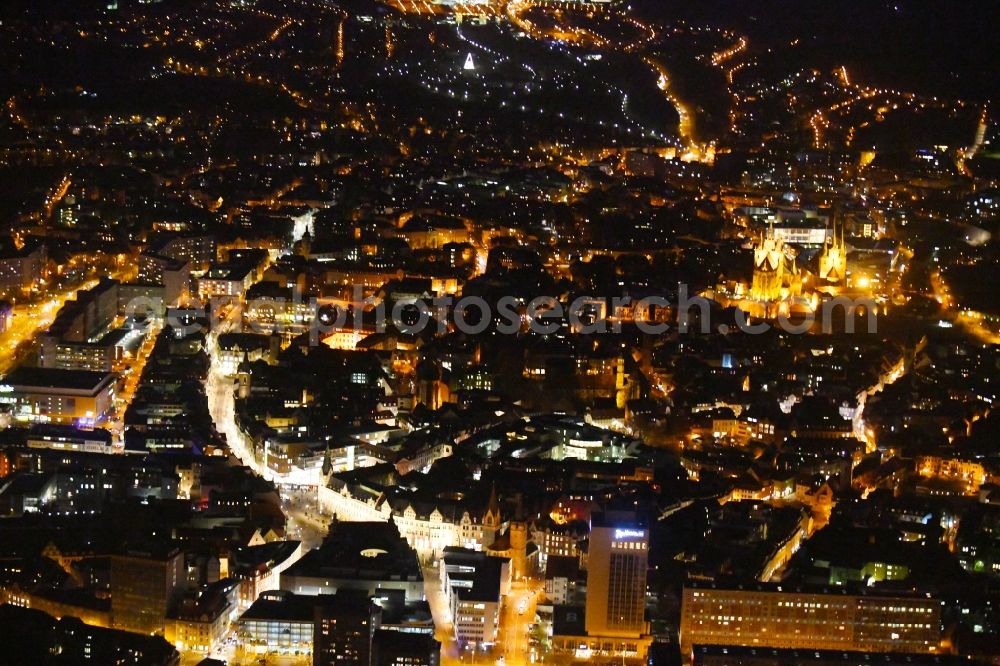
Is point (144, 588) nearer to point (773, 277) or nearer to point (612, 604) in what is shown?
point (612, 604)

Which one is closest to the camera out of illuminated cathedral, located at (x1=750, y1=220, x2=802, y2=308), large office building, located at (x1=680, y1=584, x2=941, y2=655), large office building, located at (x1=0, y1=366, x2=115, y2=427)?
large office building, located at (x1=680, y1=584, x2=941, y2=655)

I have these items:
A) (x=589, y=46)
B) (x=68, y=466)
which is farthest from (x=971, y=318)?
(x=589, y=46)

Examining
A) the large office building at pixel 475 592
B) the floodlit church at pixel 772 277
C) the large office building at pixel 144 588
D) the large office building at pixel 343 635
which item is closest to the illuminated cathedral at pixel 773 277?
the floodlit church at pixel 772 277

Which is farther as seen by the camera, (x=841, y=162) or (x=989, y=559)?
(x=841, y=162)

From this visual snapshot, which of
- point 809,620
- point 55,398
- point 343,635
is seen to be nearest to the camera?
point 343,635

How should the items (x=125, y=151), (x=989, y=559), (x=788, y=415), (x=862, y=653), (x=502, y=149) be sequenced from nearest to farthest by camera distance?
1. (x=862, y=653)
2. (x=989, y=559)
3. (x=788, y=415)
4. (x=125, y=151)
5. (x=502, y=149)

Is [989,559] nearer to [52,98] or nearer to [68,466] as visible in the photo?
[68,466]

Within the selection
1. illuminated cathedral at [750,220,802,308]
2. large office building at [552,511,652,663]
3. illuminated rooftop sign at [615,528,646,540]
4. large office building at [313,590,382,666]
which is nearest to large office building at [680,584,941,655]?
large office building at [552,511,652,663]

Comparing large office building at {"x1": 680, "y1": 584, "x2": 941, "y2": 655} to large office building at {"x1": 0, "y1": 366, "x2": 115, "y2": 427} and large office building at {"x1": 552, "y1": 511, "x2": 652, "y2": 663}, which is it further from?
large office building at {"x1": 0, "y1": 366, "x2": 115, "y2": 427}

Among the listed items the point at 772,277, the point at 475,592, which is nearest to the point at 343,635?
the point at 475,592
